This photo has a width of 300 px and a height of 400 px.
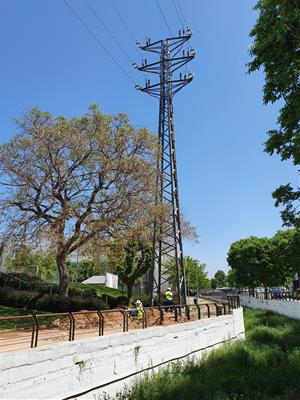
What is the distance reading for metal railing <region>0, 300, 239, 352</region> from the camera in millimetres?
9852

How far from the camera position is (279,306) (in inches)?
1480

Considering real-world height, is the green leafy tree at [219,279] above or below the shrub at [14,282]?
above

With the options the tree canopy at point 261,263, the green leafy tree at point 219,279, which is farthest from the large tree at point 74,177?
the green leafy tree at point 219,279

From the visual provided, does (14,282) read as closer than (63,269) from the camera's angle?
No

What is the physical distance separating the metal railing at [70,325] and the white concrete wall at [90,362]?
483mm

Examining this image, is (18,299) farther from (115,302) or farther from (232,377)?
(232,377)

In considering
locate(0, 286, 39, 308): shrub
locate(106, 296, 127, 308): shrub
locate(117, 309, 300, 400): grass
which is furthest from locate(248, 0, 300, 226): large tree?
locate(106, 296, 127, 308): shrub

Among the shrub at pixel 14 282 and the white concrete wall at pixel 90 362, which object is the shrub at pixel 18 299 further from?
the white concrete wall at pixel 90 362

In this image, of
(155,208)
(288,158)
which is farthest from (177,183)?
(288,158)

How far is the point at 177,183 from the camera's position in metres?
22.7

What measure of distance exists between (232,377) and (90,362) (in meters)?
6.53

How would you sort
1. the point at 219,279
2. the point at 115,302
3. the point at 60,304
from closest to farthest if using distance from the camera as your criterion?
the point at 60,304 < the point at 115,302 < the point at 219,279

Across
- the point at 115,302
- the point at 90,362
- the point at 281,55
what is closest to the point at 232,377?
the point at 90,362

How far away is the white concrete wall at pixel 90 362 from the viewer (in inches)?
336
